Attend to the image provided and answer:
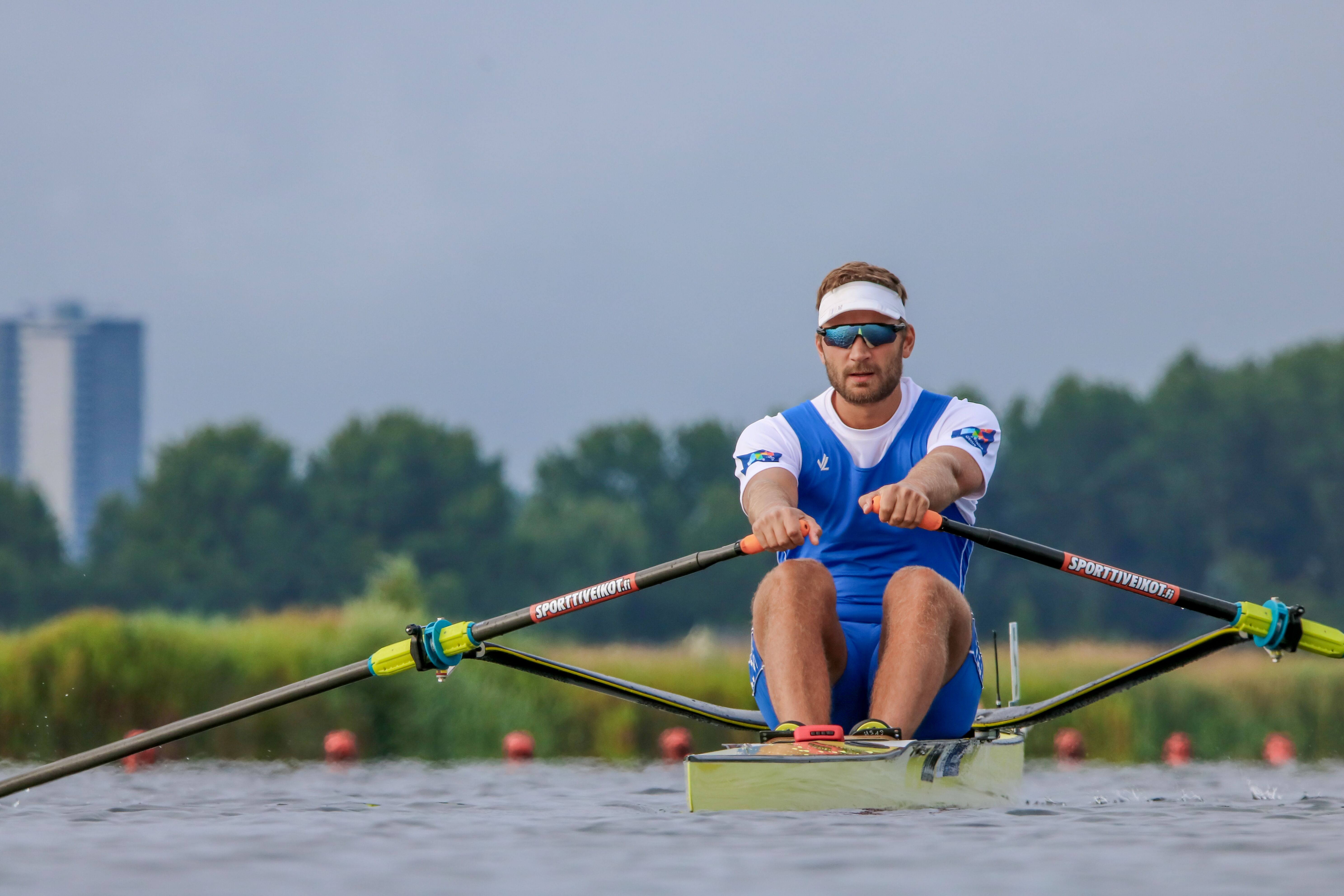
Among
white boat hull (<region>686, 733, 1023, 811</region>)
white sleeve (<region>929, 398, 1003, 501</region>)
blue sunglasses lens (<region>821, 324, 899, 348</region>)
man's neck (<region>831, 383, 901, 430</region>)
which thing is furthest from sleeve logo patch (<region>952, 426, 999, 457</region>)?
white boat hull (<region>686, 733, 1023, 811</region>)

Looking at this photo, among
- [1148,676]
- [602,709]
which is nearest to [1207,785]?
[1148,676]

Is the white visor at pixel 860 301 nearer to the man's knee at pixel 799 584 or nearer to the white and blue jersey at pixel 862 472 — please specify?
the white and blue jersey at pixel 862 472

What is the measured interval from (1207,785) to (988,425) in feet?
13.7

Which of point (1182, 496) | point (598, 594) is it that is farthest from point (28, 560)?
point (598, 594)

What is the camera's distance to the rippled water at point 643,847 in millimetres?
4289

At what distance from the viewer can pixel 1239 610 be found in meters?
6.89

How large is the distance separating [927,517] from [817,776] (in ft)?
3.35

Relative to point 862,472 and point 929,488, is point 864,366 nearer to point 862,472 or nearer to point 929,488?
point 862,472

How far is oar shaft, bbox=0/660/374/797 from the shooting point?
21.8ft

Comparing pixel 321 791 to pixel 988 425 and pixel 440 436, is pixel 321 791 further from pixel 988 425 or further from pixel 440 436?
pixel 440 436

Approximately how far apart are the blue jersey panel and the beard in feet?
0.52

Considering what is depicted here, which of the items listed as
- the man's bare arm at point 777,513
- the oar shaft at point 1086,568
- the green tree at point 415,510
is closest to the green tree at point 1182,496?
Answer: the green tree at point 415,510

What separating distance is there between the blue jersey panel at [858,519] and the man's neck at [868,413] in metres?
0.07

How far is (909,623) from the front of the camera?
607 cm
